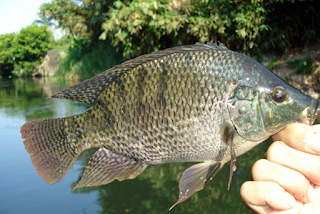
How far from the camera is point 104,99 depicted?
152 centimetres

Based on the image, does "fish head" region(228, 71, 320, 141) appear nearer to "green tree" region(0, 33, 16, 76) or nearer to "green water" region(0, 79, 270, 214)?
"green water" region(0, 79, 270, 214)

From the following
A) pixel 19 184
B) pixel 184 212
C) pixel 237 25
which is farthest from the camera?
pixel 237 25

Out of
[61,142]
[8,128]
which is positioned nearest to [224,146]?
[61,142]

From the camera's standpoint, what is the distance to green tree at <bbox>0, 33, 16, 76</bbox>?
1676 inches

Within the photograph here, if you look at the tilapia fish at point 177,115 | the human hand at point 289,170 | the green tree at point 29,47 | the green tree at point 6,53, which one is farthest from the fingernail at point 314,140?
the green tree at point 6,53

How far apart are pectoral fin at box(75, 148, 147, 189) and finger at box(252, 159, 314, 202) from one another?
0.64 meters

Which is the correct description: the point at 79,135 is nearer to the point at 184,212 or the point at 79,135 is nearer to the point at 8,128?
the point at 184,212

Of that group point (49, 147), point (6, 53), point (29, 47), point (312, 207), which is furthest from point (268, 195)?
point (6, 53)

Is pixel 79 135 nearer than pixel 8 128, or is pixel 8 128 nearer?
pixel 79 135

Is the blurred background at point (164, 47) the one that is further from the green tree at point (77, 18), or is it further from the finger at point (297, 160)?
the finger at point (297, 160)

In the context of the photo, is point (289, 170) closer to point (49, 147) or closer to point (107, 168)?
point (107, 168)

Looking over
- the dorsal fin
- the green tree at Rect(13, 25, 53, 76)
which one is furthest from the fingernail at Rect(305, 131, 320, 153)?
the green tree at Rect(13, 25, 53, 76)

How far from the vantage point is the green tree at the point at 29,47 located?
3931cm

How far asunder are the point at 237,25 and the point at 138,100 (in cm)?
743
